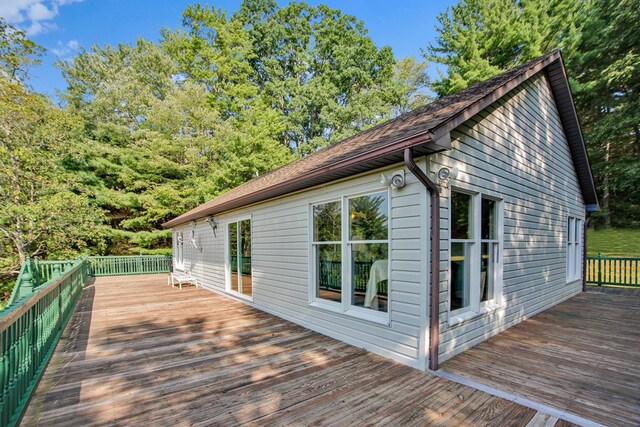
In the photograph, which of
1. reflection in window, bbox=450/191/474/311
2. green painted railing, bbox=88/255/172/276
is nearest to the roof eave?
reflection in window, bbox=450/191/474/311

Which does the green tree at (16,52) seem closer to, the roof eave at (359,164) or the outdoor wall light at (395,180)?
the roof eave at (359,164)

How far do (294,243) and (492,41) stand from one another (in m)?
15.1

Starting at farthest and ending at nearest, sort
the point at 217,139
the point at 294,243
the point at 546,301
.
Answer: the point at 217,139 < the point at 546,301 < the point at 294,243

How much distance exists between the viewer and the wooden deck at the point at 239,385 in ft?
8.25

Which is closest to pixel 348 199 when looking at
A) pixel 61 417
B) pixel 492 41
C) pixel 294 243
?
pixel 294 243

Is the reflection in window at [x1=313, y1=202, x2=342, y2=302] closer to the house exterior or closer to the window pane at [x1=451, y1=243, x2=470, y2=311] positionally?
the house exterior

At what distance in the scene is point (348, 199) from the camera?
4.39 metres

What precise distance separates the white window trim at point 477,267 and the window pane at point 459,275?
0.20ft

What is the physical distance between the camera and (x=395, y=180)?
3.55 meters

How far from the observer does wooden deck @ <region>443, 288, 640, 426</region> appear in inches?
107

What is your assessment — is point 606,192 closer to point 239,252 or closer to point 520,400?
point 520,400

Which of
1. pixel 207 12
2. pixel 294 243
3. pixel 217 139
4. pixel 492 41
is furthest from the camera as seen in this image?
pixel 207 12

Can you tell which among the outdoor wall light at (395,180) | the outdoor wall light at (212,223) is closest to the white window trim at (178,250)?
Result: the outdoor wall light at (212,223)

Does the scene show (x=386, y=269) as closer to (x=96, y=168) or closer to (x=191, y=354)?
(x=191, y=354)
